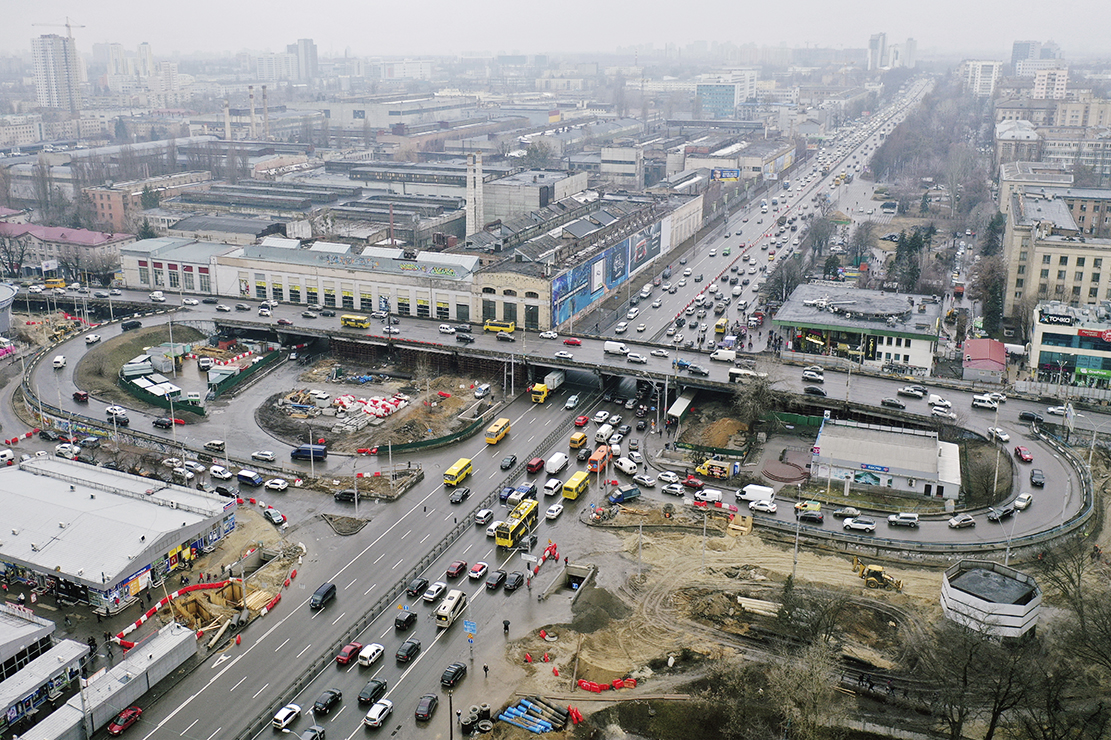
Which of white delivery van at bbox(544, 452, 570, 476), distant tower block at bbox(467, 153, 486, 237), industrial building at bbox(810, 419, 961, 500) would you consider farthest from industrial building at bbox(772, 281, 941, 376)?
distant tower block at bbox(467, 153, 486, 237)

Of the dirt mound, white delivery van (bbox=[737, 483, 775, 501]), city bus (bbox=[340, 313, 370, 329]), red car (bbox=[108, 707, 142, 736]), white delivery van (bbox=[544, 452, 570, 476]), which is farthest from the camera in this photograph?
city bus (bbox=[340, 313, 370, 329])

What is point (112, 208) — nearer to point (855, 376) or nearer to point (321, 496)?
point (321, 496)

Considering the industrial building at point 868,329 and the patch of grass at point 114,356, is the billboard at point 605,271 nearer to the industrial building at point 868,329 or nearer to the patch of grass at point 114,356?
the industrial building at point 868,329

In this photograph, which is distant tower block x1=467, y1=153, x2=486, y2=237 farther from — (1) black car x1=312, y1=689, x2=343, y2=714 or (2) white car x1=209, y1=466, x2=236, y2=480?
(1) black car x1=312, y1=689, x2=343, y2=714

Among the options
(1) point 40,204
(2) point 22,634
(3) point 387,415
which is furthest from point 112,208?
(2) point 22,634

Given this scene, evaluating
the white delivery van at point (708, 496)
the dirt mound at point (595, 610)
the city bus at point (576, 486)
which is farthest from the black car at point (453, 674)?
the white delivery van at point (708, 496)

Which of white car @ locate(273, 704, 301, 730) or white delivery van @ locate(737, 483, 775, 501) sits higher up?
white delivery van @ locate(737, 483, 775, 501)

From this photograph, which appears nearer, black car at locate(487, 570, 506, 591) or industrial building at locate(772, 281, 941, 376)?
black car at locate(487, 570, 506, 591)
